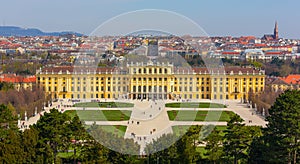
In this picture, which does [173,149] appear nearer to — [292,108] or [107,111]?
[292,108]

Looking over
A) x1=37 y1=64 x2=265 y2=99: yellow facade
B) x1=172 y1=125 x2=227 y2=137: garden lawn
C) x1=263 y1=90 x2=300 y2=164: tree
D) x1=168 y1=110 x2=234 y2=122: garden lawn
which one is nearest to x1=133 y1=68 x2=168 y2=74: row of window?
x1=37 y1=64 x2=265 y2=99: yellow facade

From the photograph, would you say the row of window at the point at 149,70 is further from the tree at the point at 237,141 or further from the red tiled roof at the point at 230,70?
the tree at the point at 237,141

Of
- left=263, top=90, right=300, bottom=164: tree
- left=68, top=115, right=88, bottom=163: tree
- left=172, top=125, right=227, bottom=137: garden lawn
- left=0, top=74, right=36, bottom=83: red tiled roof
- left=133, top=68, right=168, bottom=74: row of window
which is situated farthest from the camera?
left=133, top=68, right=168, bottom=74: row of window

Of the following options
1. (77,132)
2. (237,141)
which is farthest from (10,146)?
(237,141)

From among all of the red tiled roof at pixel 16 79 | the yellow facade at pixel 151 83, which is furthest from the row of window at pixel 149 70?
the red tiled roof at pixel 16 79

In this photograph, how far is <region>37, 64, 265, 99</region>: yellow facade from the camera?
41188mm

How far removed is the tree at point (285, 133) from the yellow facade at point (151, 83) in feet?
84.1

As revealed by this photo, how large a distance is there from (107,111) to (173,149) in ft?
50.7

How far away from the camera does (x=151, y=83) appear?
42281 millimetres

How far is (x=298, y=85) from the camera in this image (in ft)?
139

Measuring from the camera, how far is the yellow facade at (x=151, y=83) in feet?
135

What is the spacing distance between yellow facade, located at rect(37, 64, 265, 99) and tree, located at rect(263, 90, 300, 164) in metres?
25.6

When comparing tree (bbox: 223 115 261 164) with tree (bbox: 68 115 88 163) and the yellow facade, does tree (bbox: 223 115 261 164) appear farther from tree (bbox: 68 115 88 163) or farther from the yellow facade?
the yellow facade

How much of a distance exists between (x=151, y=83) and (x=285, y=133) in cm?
2788
